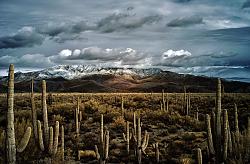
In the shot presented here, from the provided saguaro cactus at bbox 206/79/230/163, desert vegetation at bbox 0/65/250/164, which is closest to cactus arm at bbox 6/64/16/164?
desert vegetation at bbox 0/65/250/164

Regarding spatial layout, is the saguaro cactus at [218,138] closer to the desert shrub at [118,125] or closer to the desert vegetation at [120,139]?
the desert vegetation at [120,139]

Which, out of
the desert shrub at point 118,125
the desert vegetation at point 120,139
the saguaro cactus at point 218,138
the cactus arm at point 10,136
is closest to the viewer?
the cactus arm at point 10,136

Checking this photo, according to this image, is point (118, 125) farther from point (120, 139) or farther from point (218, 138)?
point (218, 138)

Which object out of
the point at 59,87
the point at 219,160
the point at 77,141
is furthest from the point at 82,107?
the point at 59,87

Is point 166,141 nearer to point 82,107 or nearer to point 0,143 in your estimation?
point 0,143

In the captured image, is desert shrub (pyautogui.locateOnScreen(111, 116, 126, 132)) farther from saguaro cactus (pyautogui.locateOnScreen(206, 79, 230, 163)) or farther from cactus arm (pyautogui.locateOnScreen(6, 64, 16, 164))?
cactus arm (pyautogui.locateOnScreen(6, 64, 16, 164))

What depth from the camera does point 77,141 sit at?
58.7 ft

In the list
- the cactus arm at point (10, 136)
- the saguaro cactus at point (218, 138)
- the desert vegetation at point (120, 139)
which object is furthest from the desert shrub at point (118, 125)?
the cactus arm at point (10, 136)

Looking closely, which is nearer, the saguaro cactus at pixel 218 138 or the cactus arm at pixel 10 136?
the cactus arm at pixel 10 136

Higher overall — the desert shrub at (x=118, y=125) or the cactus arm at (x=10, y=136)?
the cactus arm at (x=10, y=136)

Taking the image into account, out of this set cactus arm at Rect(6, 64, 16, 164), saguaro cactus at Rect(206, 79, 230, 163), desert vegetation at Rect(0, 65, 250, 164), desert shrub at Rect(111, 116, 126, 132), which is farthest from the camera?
desert shrub at Rect(111, 116, 126, 132)

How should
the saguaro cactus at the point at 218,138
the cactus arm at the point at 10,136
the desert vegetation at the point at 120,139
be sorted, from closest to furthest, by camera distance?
the cactus arm at the point at 10,136
the saguaro cactus at the point at 218,138
the desert vegetation at the point at 120,139

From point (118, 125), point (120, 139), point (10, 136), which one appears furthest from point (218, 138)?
point (118, 125)

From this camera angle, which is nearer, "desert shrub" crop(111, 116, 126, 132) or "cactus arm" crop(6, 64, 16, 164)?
"cactus arm" crop(6, 64, 16, 164)
